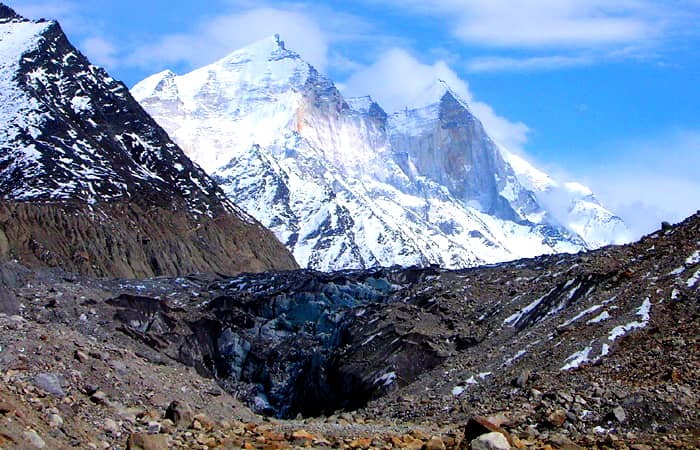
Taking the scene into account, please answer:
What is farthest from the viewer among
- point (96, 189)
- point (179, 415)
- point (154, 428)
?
point (96, 189)

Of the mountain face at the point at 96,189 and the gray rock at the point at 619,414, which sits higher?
the mountain face at the point at 96,189

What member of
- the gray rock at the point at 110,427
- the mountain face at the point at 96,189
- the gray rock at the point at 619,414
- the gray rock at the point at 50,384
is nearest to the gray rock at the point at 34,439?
the gray rock at the point at 110,427

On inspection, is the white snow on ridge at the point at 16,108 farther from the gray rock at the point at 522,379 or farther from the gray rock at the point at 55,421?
the gray rock at the point at 55,421

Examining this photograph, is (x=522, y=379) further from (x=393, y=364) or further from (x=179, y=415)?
(x=393, y=364)

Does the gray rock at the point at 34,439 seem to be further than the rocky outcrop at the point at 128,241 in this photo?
No

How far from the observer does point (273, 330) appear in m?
87.4

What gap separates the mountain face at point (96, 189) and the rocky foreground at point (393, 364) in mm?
54602

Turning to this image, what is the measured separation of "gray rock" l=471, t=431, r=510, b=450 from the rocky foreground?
0.03 meters

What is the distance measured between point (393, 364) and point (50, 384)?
34.8m

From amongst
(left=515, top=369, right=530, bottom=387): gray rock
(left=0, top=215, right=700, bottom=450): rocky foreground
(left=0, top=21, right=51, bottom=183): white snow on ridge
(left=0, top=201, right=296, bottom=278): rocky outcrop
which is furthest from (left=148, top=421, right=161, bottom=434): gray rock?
(left=0, top=21, right=51, bottom=183): white snow on ridge

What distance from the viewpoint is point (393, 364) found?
5653 centimetres

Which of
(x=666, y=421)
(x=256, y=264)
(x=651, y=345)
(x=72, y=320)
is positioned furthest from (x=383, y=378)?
(x=256, y=264)

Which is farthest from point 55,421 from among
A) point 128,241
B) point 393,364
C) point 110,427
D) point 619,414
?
point 128,241

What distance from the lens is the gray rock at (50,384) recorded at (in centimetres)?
2291
